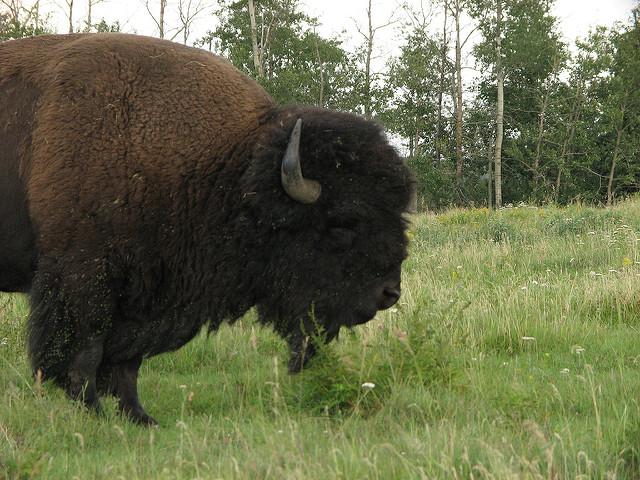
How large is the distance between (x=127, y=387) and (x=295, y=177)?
1.63 metres

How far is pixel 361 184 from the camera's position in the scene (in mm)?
4188

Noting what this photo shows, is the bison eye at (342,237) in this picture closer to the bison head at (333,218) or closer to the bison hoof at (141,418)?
the bison head at (333,218)

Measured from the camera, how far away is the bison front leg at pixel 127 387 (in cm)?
427

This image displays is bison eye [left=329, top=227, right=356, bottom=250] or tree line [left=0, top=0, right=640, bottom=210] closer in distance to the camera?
bison eye [left=329, top=227, right=356, bottom=250]

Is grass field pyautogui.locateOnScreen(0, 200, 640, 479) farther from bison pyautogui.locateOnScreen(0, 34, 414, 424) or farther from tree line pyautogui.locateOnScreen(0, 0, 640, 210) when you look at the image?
tree line pyautogui.locateOnScreen(0, 0, 640, 210)

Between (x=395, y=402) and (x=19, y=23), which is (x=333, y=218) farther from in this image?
(x=19, y=23)

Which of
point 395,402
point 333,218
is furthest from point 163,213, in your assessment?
point 395,402

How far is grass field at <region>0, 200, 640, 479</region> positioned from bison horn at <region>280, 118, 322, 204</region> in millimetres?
849

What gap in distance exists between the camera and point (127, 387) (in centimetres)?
437

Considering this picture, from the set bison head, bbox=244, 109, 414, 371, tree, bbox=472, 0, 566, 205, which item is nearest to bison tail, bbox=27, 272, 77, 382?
bison head, bbox=244, 109, 414, 371

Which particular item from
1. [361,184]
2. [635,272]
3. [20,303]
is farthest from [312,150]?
[20,303]

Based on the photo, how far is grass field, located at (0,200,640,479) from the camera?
2.78 metres

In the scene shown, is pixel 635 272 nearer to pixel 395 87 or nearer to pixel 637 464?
pixel 637 464

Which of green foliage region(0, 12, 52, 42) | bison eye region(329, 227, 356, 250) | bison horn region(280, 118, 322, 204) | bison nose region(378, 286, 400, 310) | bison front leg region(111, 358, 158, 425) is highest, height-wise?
green foliage region(0, 12, 52, 42)
